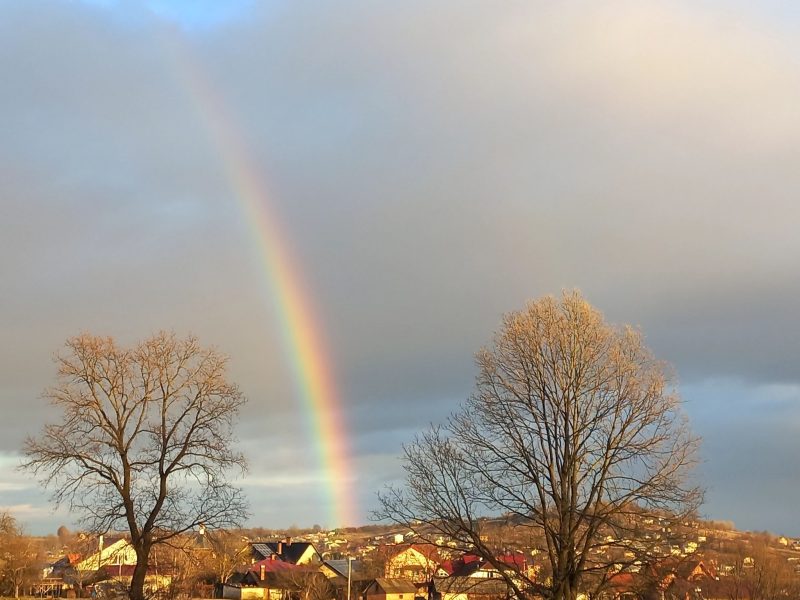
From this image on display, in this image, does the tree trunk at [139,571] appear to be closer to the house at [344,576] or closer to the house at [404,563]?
the house at [404,563]

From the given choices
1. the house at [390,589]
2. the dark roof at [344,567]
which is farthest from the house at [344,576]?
the house at [390,589]

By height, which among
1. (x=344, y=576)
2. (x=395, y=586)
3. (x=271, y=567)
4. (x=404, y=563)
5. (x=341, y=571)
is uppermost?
(x=271, y=567)

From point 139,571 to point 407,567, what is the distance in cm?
6230

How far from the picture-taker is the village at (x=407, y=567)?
20.8 m

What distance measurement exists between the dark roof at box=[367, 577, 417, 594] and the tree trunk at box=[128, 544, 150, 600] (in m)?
70.4

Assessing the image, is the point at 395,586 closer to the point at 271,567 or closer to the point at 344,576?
the point at 344,576

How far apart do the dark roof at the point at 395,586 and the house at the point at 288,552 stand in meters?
21.6

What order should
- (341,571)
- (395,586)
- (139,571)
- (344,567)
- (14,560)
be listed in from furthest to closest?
(344,567) → (341,571) → (395,586) → (14,560) → (139,571)

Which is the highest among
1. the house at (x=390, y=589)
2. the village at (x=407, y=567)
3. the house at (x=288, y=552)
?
the house at (x=288, y=552)

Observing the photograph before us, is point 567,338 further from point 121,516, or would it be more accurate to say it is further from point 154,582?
point 154,582

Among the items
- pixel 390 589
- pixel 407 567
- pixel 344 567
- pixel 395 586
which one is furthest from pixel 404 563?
pixel 344 567

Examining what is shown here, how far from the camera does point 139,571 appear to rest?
75.2ft

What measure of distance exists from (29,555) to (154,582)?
55.2 metres

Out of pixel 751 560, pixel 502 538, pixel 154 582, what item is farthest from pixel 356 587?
pixel 502 538
